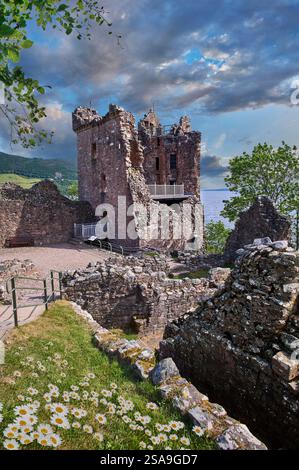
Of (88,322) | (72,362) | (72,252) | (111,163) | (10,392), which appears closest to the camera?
(10,392)

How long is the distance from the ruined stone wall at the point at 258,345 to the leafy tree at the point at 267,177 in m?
26.5

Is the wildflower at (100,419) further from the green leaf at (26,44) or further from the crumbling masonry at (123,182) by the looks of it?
the crumbling masonry at (123,182)

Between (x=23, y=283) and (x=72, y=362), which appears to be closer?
(x=72, y=362)

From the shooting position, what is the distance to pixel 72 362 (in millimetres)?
6238

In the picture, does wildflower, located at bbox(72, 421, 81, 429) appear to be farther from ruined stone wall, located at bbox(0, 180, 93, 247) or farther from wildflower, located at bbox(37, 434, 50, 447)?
ruined stone wall, located at bbox(0, 180, 93, 247)

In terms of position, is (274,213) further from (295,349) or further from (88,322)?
(295,349)

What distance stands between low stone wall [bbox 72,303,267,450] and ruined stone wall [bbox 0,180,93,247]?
22.1 metres

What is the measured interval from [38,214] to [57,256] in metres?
7.01

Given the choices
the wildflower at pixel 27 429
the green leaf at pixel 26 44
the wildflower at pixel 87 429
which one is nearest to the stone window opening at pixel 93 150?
the green leaf at pixel 26 44

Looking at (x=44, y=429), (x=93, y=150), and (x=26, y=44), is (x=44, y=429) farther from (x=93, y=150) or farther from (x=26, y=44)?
(x=93, y=150)

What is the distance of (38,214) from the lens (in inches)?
1071

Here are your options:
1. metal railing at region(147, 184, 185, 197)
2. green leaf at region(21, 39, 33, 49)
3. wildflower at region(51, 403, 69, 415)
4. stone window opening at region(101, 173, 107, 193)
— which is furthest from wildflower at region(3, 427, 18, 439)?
metal railing at region(147, 184, 185, 197)

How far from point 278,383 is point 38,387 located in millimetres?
3685
